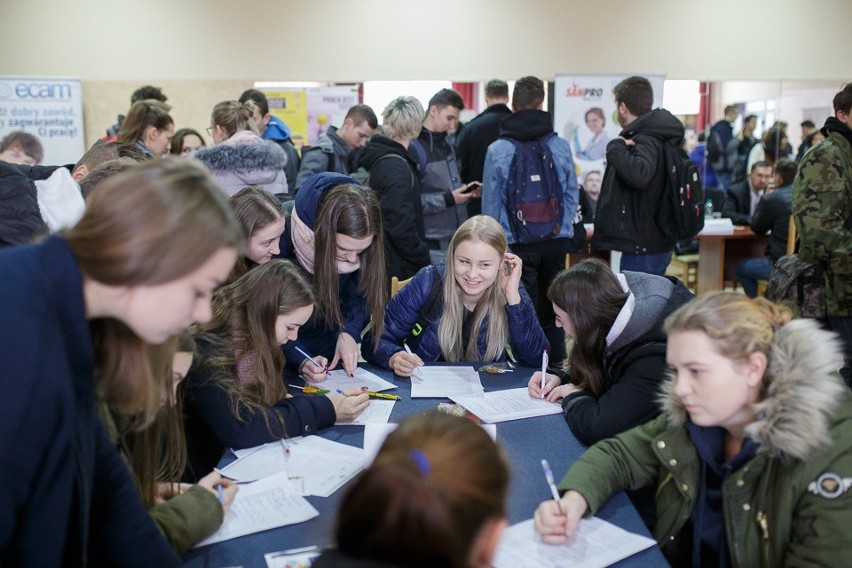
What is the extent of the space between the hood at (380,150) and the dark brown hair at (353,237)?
139 cm

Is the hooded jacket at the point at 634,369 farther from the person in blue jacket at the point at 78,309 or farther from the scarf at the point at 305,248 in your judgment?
the person in blue jacket at the point at 78,309

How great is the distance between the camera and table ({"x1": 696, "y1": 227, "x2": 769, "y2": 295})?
611 cm

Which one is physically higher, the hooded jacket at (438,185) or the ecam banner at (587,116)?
the ecam banner at (587,116)

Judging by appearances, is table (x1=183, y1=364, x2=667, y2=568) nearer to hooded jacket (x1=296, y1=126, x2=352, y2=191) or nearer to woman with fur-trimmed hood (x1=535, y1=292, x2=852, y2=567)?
woman with fur-trimmed hood (x1=535, y1=292, x2=852, y2=567)

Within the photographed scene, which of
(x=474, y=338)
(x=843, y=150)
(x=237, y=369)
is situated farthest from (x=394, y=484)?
(x=843, y=150)

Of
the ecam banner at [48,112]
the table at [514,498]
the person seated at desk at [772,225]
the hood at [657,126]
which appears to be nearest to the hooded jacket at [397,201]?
the hood at [657,126]

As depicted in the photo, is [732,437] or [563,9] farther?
[563,9]

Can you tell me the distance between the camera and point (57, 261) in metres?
1.06

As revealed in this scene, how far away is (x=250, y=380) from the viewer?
2.12 m

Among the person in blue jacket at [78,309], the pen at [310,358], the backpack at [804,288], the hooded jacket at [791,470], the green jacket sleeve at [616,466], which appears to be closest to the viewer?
the person in blue jacket at [78,309]

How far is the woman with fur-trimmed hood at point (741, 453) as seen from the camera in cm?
146

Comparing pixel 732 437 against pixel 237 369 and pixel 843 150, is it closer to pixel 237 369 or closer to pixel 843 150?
pixel 237 369

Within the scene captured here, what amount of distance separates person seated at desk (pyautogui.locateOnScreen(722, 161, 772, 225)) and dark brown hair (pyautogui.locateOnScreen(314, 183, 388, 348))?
4.59 m

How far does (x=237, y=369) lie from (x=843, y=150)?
266cm
